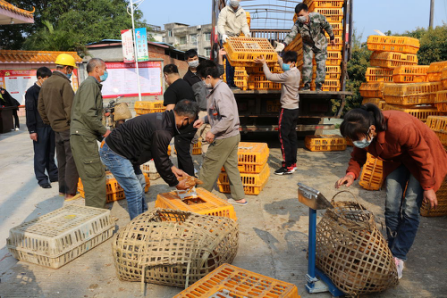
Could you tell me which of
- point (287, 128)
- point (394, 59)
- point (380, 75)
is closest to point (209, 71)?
point (287, 128)

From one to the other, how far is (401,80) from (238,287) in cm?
592

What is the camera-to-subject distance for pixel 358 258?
2.64 m

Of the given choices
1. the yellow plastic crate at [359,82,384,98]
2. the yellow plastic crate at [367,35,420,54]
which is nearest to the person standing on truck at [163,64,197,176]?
the yellow plastic crate at [359,82,384,98]

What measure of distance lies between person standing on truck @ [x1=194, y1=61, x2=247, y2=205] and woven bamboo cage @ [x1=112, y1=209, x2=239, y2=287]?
5.29ft

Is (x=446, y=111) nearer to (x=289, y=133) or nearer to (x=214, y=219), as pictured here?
(x=289, y=133)

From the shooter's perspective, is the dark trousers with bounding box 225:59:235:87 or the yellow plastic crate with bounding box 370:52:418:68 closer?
the dark trousers with bounding box 225:59:235:87

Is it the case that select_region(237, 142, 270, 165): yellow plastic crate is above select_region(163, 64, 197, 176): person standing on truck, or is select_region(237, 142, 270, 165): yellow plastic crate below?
below

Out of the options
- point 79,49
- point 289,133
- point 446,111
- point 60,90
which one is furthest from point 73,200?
point 79,49

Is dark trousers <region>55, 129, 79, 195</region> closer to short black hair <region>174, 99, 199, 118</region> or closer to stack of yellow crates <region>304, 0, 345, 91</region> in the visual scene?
short black hair <region>174, 99, 199, 118</region>

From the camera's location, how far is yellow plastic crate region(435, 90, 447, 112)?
198 inches

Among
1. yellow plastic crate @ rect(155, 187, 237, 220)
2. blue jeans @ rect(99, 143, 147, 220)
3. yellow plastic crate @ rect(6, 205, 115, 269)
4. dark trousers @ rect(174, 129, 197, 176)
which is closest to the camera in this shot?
yellow plastic crate @ rect(6, 205, 115, 269)

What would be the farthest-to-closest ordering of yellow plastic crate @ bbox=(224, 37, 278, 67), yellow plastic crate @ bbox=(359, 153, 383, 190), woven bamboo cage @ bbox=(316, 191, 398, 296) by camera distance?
1. yellow plastic crate @ bbox=(224, 37, 278, 67)
2. yellow plastic crate @ bbox=(359, 153, 383, 190)
3. woven bamboo cage @ bbox=(316, 191, 398, 296)

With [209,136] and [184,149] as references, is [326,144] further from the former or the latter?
[209,136]

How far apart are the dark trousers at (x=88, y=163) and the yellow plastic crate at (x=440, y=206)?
4222 millimetres
